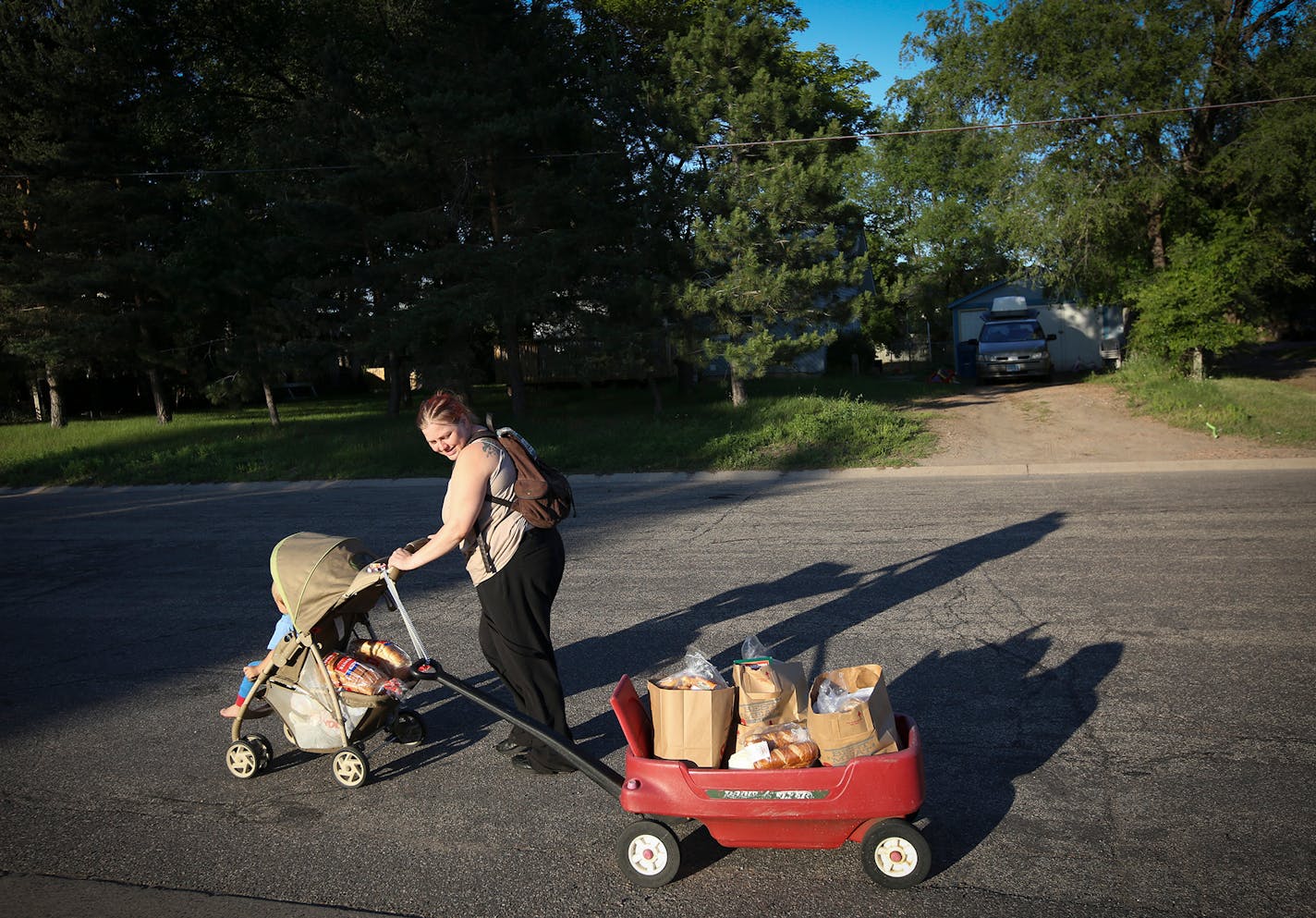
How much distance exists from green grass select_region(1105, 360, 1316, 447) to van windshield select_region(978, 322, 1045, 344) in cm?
507

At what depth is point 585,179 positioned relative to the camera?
67.3 feet

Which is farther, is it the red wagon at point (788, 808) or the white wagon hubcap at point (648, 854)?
the white wagon hubcap at point (648, 854)

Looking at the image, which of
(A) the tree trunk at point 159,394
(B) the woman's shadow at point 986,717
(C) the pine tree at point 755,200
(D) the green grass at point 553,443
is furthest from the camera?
(A) the tree trunk at point 159,394

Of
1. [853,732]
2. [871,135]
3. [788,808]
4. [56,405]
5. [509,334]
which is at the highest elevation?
[871,135]

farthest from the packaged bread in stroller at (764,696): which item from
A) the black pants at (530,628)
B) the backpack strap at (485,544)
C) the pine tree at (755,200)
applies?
the pine tree at (755,200)

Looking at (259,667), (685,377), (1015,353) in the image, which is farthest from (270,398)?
(259,667)

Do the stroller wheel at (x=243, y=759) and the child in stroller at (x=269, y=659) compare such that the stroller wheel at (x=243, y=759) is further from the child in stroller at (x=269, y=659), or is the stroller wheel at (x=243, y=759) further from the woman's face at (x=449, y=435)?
the woman's face at (x=449, y=435)

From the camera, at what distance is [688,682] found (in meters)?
3.95

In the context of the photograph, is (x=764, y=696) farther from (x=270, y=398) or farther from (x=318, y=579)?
(x=270, y=398)

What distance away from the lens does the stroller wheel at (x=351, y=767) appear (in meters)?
4.75

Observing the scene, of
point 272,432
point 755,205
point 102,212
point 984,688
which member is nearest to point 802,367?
point 755,205

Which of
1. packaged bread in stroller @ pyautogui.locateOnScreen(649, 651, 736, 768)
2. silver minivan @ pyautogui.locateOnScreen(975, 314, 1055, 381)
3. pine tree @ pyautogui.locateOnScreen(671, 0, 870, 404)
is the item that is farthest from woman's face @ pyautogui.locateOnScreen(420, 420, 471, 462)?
silver minivan @ pyautogui.locateOnScreen(975, 314, 1055, 381)

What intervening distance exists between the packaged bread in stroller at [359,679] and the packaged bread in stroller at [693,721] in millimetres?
1654

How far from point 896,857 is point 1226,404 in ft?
57.1
